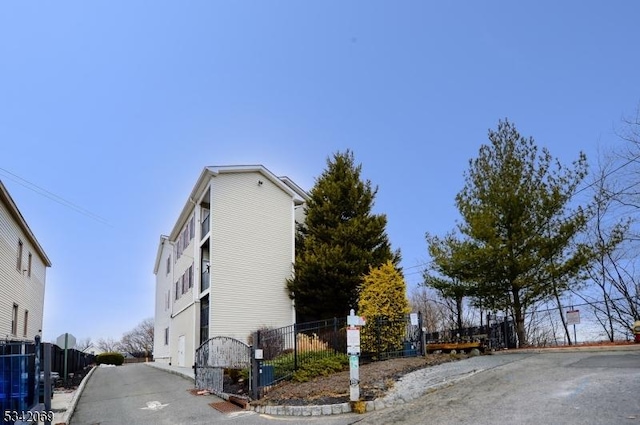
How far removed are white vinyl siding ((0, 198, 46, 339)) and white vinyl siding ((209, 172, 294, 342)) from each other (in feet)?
26.8

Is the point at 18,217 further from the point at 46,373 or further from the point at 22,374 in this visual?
the point at 22,374

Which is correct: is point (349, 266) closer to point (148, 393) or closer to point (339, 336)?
point (339, 336)

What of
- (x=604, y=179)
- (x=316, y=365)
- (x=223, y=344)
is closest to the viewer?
(x=316, y=365)

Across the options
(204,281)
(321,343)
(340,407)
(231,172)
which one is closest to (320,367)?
(321,343)

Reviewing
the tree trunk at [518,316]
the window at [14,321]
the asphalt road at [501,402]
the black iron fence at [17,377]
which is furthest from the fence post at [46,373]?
the tree trunk at [518,316]

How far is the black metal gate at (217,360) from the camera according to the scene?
14.6 meters

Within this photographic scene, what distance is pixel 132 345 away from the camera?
9731cm

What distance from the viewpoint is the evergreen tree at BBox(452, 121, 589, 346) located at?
1978 cm

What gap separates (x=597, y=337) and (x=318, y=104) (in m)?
16.5

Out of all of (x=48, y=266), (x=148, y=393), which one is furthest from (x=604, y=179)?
(x=48, y=266)

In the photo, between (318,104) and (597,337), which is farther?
(597,337)

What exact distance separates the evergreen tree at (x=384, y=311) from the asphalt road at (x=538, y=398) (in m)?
4.50

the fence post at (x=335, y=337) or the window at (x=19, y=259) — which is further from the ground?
the window at (x=19, y=259)

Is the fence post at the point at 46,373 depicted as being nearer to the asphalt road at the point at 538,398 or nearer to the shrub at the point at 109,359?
the asphalt road at the point at 538,398
